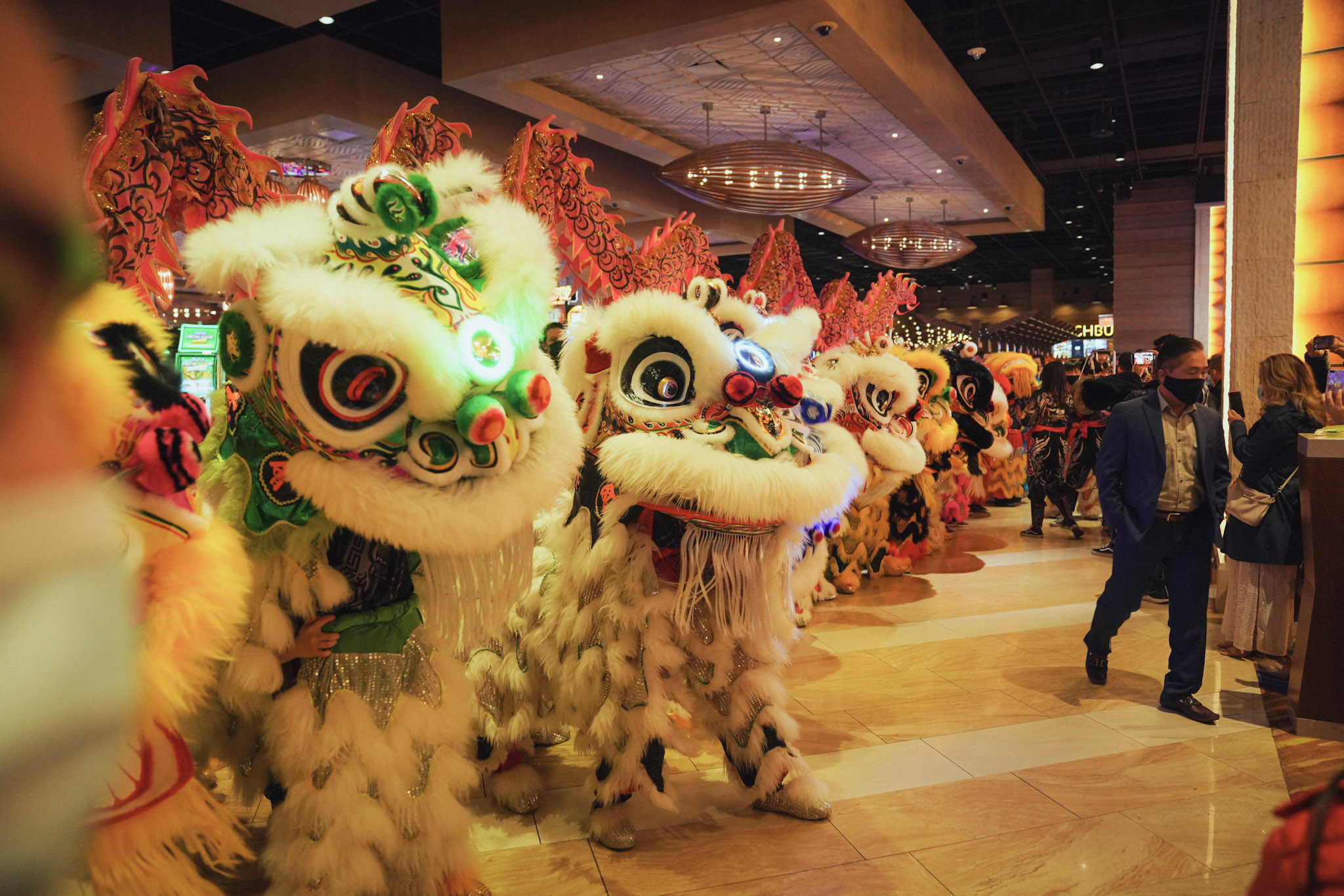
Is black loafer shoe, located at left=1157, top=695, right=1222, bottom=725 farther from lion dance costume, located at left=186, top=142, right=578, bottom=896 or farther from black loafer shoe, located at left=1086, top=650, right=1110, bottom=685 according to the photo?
lion dance costume, located at left=186, top=142, right=578, bottom=896

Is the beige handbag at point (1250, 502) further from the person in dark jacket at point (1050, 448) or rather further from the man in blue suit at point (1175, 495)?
the person in dark jacket at point (1050, 448)

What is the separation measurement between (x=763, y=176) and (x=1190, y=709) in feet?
15.0

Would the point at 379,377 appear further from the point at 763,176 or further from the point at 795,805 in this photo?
the point at 763,176

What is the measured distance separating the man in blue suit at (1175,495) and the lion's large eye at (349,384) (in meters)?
2.90

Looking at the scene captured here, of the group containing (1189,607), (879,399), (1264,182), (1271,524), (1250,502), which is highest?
(1264,182)

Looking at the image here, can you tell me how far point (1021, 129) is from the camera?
10.8 m

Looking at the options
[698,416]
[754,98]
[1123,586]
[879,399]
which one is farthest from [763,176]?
[698,416]

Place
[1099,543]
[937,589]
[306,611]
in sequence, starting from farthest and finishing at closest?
[1099,543]
[937,589]
[306,611]

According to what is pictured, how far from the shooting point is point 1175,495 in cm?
334

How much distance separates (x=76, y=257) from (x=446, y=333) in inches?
49.2

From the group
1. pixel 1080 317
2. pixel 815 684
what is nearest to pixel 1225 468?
pixel 815 684

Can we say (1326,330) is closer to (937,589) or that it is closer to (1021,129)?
(937,589)

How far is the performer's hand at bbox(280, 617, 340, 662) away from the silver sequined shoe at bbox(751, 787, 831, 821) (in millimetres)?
1465

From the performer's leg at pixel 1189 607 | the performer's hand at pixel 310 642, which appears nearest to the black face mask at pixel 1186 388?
the performer's leg at pixel 1189 607
